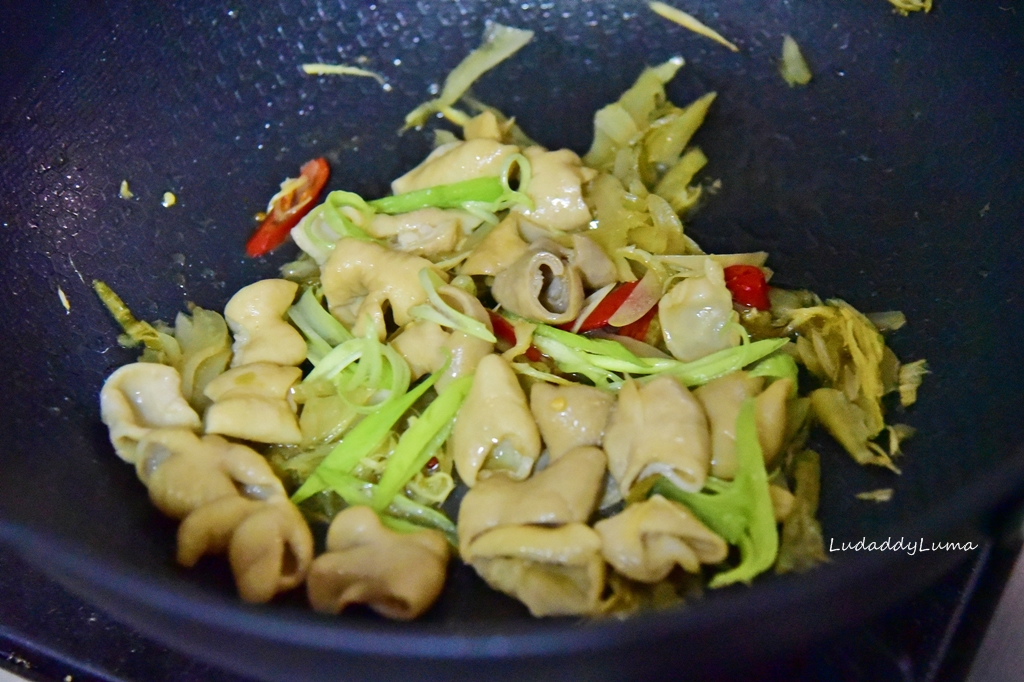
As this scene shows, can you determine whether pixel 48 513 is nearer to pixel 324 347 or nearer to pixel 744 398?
pixel 324 347

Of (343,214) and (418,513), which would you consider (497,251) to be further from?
(418,513)

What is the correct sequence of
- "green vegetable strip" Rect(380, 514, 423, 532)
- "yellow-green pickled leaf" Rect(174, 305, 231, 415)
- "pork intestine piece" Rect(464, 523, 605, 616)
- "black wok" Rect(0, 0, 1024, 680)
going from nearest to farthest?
"black wok" Rect(0, 0, 1024, 680) < "pork intestine piece" Rect(464, 523, 605, 616) < "green vegetable strip" Rect(380, 514, 423, 532) < "yellow-green pickled leaf" Rect(174, 305, 231, 415)

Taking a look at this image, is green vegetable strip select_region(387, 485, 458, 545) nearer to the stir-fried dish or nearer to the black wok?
the stir-fried dish

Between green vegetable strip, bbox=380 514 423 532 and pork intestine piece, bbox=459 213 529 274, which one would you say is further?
pork intestine piece, bbox=459 213 529 274

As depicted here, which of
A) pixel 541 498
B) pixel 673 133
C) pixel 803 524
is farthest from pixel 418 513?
pixel 673 133

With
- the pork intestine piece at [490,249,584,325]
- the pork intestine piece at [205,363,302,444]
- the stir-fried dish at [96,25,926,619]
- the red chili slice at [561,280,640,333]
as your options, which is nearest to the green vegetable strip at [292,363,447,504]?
the stir-fried dish at [96,25,926,619]

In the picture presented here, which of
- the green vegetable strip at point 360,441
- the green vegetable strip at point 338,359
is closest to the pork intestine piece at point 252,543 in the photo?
the green vegetable strip at point 360,441

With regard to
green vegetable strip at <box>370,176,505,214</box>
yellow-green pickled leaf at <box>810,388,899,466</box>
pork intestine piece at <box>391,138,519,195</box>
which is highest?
pork intestine piece at <box>391,138,519,195</box>
